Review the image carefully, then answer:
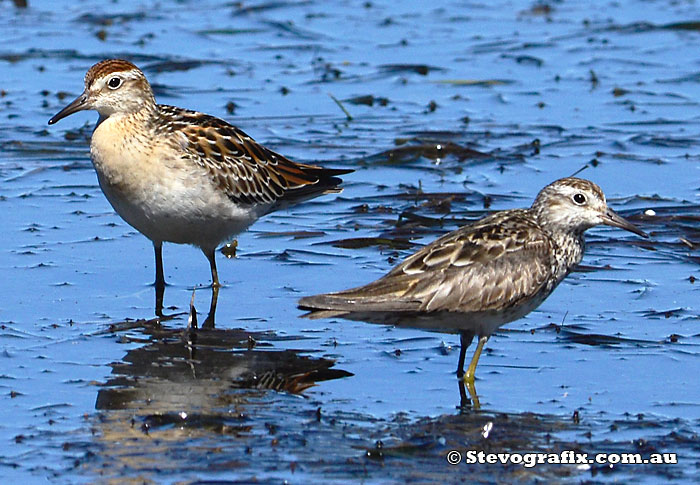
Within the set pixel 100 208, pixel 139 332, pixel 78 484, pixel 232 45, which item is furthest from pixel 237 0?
pixel 78 484

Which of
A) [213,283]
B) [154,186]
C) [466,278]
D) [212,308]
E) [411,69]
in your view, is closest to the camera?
[466,278]

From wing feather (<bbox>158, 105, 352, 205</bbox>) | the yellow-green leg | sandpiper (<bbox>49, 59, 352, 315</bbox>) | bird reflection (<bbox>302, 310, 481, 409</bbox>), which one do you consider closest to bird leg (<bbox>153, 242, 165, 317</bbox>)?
sandpiper (<bbox>49, 59, 352, 315</bbox>)

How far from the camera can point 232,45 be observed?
63.7ft

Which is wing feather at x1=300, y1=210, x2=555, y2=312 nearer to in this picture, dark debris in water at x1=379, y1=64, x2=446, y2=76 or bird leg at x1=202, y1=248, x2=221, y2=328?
bird leg at x1=202, y1=248, x2=221, y2=328

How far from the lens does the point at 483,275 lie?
8.45 m

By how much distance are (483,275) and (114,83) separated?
3638mm

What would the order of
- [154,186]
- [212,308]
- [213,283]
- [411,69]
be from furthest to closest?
[411,69], [213,283], [212,308], [154,186]

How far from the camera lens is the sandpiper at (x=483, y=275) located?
325 inches

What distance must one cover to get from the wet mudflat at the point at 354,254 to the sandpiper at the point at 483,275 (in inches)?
18.3

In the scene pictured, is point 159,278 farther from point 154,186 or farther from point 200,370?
point 200,370

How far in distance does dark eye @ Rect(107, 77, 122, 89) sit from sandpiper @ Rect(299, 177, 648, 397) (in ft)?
10.2

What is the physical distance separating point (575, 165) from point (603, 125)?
1711 millimetres

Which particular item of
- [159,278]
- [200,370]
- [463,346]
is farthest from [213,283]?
[463,346]

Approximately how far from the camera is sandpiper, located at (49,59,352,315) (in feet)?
33.4
